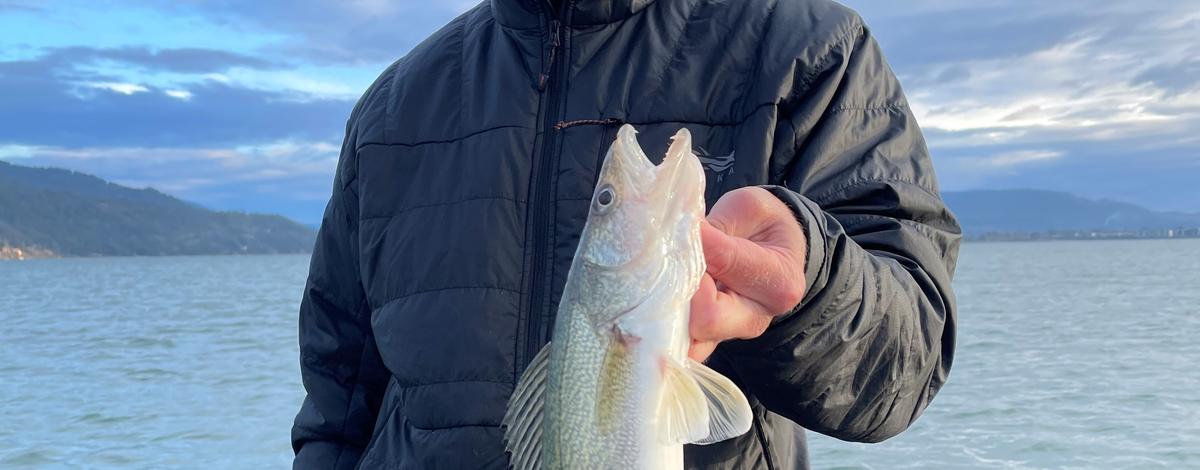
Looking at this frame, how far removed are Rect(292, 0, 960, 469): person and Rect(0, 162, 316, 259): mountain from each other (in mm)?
177132

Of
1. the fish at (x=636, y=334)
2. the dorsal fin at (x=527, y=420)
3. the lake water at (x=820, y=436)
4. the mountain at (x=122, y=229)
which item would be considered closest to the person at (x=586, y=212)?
the fish at (x=636, y=334)

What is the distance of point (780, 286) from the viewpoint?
2008 mm

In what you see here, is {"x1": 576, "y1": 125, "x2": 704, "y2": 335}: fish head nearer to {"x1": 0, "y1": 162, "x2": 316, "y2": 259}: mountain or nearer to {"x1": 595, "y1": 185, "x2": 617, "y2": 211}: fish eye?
{"x1": 595, "y1": 185, "x2": 617, "y2": 211}: fish eye

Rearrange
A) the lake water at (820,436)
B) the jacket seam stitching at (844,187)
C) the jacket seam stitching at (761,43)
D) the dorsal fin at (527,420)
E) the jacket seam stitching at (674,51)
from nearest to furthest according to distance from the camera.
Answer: the dorsal fin at (527,420)
the jacket seam stitching at (844,187)
the jacket seam stitching at (761,43)
the jacket seam stitching at (674,51)
the lake water at (820,436)

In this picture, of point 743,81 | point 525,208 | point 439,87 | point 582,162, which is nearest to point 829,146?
point 743,81

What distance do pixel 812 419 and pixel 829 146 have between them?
0.72 meters

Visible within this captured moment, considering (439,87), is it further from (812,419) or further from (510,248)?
(812,419)

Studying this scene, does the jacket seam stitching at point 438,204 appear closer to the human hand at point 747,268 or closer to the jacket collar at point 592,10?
the jacket collar at point 592,10

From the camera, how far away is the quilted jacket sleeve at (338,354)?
362 centimetres

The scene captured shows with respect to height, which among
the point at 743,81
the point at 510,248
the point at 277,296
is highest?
the point at 743,81

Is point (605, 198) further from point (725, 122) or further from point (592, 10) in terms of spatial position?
point (592, 10)

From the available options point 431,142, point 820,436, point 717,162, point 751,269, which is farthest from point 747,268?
point 820,436

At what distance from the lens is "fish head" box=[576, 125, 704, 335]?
2020mm

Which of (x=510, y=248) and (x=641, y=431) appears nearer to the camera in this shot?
(x=641, y=431)
